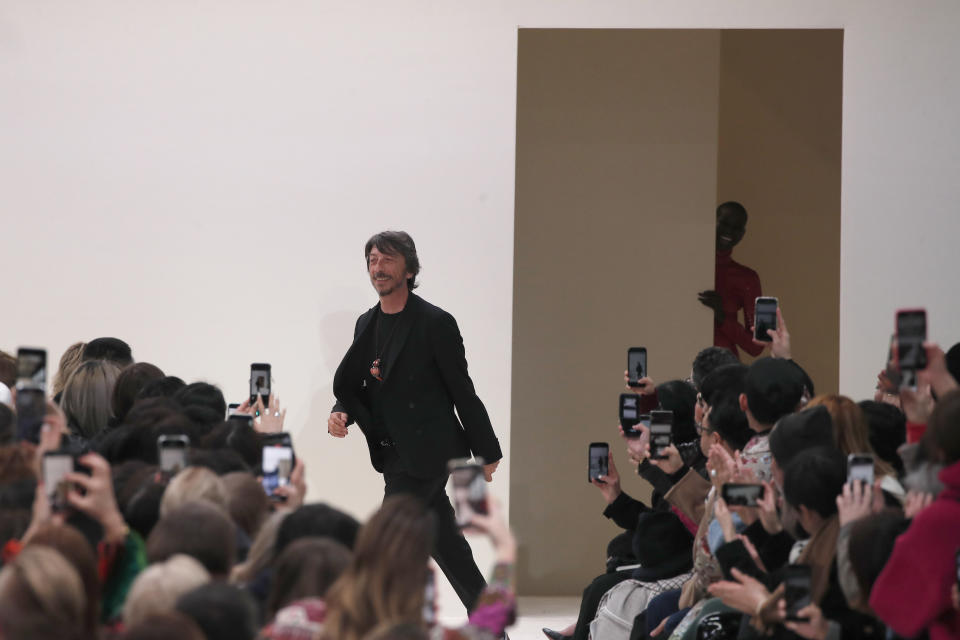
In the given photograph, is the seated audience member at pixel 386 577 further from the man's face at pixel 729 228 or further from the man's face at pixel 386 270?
the man's face at pixel 729 228

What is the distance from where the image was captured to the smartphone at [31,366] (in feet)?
10.6

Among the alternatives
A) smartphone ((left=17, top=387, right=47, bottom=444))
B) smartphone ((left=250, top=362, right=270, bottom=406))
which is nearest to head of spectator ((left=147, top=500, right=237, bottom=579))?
smartphone ((left=17, top=387, right=47, bottom=444))

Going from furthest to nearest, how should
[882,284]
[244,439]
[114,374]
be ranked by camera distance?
1. [882,284]
2. [114,374]
3. [244,439]


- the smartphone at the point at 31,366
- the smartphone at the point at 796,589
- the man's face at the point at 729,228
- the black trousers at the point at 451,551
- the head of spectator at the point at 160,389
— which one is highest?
the man's face at the point at 729,228

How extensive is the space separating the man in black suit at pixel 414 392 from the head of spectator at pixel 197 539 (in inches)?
93.1

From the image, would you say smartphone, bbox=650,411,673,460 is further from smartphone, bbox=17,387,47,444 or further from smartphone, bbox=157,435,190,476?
smartphone, bbox=17,387,47,444

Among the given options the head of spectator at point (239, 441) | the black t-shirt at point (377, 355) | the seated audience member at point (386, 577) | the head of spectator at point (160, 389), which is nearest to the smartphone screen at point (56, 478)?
the seated audience member at point (386, 577)

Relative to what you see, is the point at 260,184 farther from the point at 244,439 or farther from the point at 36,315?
the point at 244,439

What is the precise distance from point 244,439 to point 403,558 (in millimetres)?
1438

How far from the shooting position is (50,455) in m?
2.68

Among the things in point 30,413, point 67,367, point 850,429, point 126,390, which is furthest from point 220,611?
point 67,367

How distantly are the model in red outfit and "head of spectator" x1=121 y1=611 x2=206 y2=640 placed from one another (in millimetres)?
4943

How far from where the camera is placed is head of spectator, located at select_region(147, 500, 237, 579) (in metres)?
2.47

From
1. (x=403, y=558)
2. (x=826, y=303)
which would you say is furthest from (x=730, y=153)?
(x=403, y=558)
